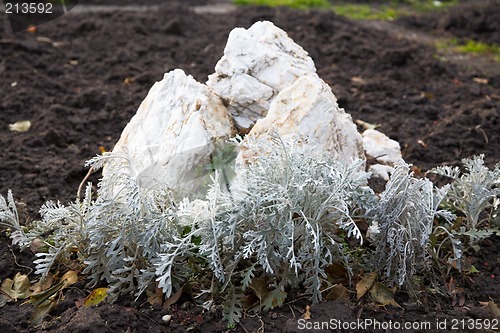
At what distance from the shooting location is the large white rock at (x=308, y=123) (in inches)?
150

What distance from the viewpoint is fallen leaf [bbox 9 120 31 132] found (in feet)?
18.3

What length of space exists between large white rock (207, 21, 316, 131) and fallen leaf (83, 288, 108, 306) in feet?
4.48

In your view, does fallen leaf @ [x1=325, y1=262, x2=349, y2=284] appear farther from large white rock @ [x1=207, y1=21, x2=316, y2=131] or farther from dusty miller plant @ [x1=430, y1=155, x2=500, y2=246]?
A: large white rock @ [x1=207, y1=21, x2=316, y2=131]

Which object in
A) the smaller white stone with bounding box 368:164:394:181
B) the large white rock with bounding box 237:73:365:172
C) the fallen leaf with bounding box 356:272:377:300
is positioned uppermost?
the large white rock with bounding box 237:73:365:172

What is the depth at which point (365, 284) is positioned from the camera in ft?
11.4

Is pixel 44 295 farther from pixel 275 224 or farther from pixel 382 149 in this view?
pixel 382 149

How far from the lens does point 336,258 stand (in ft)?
11.5

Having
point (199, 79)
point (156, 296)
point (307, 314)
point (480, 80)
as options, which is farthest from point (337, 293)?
point (480, 80)

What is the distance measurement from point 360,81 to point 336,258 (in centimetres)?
350

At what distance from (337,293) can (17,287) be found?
5.55ft

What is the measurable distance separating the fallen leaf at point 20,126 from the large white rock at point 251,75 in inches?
80.6

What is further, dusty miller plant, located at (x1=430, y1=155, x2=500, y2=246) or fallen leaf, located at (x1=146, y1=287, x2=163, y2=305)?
dusty miller plant, located at (x1=430, y1=155, x2=500, y2=246)

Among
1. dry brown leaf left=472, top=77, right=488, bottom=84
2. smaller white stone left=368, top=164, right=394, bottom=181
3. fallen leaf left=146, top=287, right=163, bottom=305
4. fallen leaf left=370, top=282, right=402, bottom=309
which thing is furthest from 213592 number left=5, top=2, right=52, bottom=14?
fallen leaf left=370, top=282, right=402, bottom=309

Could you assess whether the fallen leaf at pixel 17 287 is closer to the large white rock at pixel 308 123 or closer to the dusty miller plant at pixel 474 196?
the large white rock at pixel 308 123
